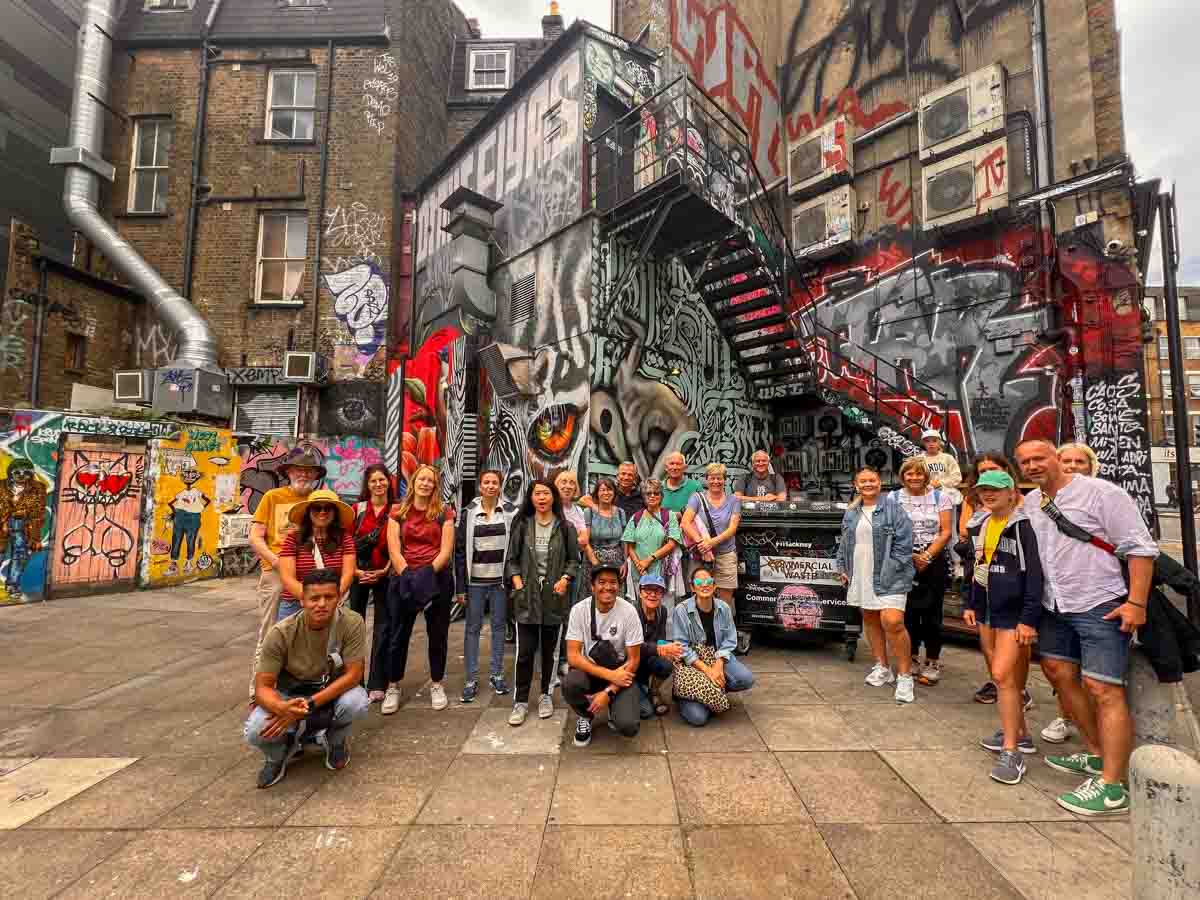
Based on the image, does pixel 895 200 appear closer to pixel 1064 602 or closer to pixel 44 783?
pixel 1064 602

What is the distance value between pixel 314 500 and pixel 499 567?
1511 millimetres

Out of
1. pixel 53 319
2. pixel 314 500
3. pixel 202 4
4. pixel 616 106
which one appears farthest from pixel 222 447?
pixel 202 4

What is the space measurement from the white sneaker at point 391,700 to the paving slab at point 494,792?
1021 mm

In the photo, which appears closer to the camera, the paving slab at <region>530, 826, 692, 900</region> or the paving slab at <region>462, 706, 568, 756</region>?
the paving slab at <region>530, 826, 692, 900</region>

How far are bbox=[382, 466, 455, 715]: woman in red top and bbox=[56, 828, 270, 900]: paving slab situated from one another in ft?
5.15

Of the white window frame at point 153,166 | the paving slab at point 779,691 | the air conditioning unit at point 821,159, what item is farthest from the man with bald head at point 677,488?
the white window frame at point 153,166

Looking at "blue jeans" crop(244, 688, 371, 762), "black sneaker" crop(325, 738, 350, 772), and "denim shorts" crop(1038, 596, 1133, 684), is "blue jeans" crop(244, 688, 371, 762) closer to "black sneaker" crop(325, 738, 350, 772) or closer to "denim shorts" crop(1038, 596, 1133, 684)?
"black sneaker" crop(325, 738, 350, 772)

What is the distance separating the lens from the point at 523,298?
9.52 metres

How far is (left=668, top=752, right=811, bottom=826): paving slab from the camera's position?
2732mm

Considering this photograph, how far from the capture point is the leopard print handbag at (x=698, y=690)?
3857 millimetres

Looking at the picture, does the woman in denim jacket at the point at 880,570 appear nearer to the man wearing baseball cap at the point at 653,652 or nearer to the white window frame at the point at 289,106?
the man wearing baseball cap at the point at 653,652

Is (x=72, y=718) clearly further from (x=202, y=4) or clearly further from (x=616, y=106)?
(x=202, y=4)

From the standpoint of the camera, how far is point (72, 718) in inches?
159

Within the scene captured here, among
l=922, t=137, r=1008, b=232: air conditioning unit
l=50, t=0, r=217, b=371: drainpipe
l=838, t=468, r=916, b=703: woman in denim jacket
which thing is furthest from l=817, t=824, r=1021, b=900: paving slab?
l=50, t=0, r=217, b=371: drainpipe
